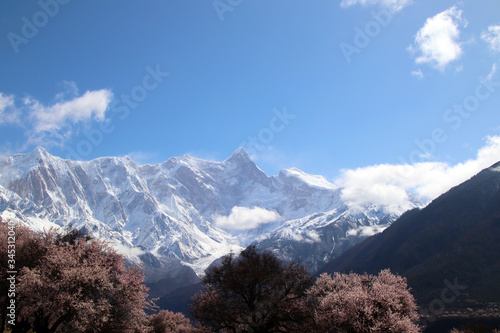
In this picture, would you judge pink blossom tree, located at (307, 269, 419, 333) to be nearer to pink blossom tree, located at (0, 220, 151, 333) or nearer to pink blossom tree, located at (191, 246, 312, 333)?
pink blossom tree, located at (191, 246, 312, 333)

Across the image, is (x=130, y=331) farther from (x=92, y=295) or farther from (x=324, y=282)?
(x=324, y=282)

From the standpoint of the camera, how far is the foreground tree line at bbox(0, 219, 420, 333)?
29.1 m

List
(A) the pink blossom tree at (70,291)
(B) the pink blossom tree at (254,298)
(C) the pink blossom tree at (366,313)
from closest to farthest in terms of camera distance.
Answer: (A) the pink blossom tree at (70,291)
(C) the pink blossom tree at (366,313)
(B) the pink blossom tree at (254,298)

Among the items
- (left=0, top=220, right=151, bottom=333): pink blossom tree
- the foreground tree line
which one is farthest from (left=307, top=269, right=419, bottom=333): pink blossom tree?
(left=0, top=220, right=151, bottom=333): pink blossom tree

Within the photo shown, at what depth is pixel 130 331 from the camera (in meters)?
35.0

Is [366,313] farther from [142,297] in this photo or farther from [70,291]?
[70,291]

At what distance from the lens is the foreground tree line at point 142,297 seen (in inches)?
1144

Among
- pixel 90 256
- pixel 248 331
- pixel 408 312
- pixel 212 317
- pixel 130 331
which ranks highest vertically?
pixel 90 256

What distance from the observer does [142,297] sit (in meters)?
38.6

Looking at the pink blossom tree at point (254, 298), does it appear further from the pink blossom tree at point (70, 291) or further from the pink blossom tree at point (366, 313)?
the pink blossom tree at point (70, 291)

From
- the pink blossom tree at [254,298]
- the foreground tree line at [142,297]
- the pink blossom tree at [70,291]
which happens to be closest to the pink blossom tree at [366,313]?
the foreground tree line at [142,297]

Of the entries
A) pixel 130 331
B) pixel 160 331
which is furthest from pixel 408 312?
pixel 160 331

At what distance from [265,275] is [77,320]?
19.9m

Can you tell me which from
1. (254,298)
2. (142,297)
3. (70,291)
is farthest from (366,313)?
(70,291)
